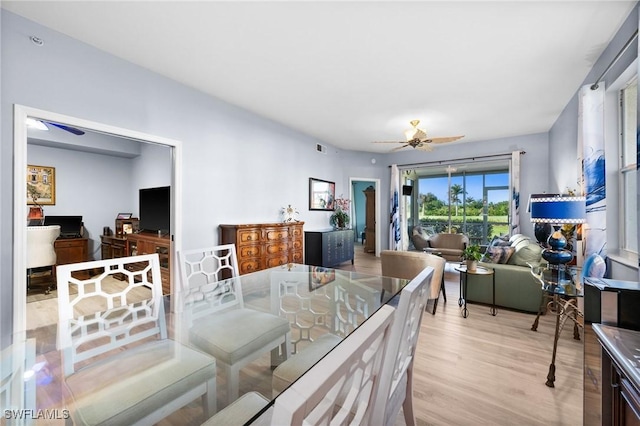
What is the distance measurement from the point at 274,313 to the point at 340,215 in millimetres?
4277

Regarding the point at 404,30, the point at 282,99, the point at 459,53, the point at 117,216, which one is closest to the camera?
the point at 404,30

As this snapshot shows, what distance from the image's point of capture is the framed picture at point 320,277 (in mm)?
2443

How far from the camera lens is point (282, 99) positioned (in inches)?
141

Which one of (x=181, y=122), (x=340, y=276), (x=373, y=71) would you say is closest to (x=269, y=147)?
(x=181, y=122)

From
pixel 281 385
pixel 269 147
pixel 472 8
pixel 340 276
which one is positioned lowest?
pixel 281 385

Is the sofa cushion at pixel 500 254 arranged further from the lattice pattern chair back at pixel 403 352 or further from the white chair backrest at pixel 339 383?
the white chair backrest at pixel 339 383

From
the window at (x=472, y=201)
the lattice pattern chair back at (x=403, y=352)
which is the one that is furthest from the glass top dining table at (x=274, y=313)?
the window at (x=472, y=201)

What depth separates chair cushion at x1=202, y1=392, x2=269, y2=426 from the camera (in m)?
0.95

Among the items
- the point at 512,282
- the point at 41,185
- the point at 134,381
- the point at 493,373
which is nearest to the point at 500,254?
the point at 512,282

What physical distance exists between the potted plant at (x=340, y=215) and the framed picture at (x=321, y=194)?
151 mm

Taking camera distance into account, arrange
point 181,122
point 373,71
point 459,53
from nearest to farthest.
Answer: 1. point 459,53
2. point 373,71
3. point 181,122

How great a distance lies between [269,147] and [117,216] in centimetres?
346

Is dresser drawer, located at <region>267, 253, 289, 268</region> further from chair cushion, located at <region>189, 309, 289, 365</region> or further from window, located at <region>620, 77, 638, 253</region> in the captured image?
window, located at <region>620, 77, 638, 253</region>

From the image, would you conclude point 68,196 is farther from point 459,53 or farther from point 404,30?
point 459,53
